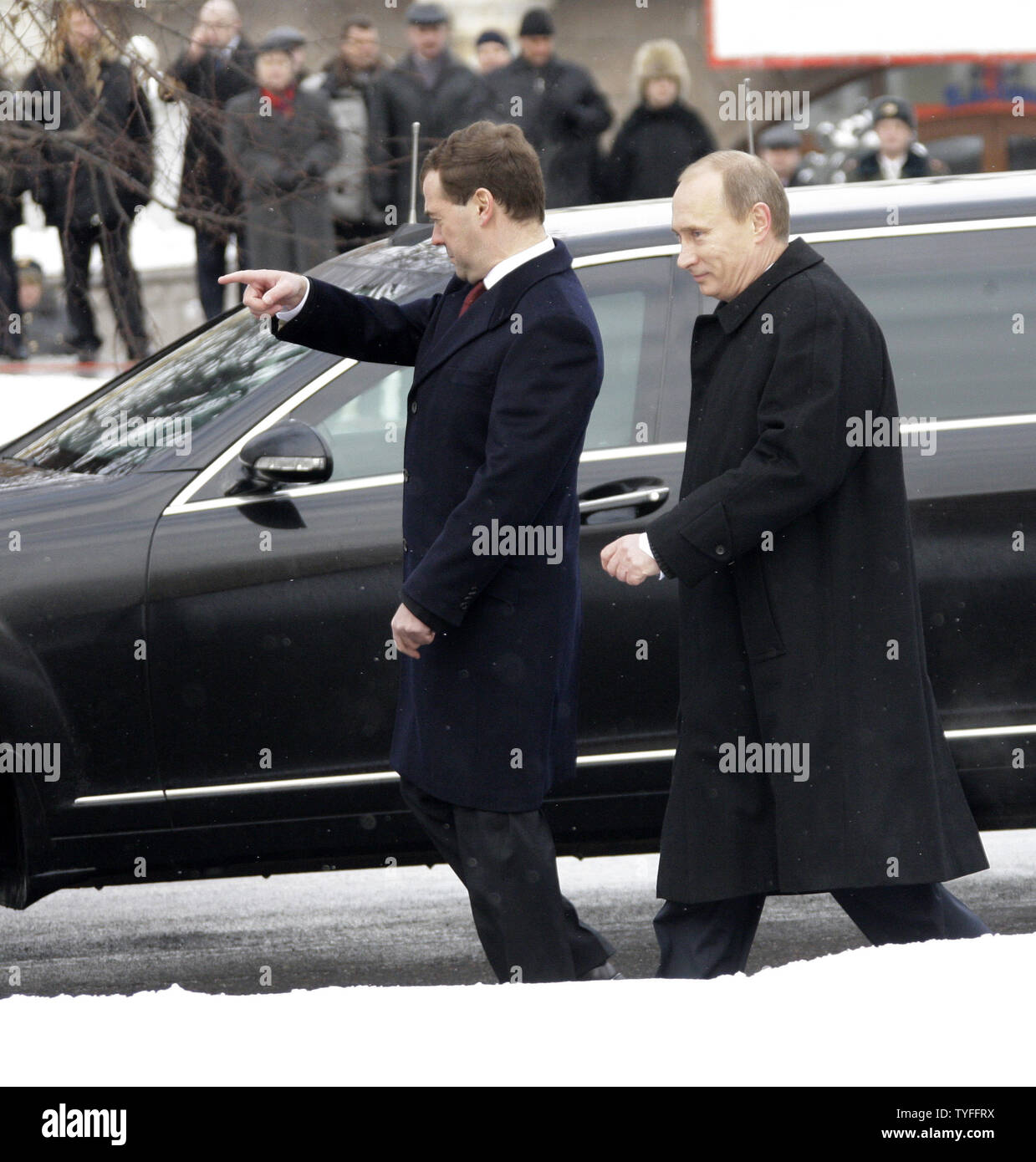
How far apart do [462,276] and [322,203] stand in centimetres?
455

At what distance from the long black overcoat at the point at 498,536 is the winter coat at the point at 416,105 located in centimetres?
546

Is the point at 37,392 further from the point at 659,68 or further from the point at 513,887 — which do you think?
Result: the point at 513,887

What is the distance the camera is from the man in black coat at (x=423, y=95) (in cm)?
990

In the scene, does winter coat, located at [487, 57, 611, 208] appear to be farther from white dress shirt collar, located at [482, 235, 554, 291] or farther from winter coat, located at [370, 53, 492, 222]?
white dress shirt collar, located at [482, 235, 554, 291]

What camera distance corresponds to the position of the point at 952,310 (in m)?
5.04

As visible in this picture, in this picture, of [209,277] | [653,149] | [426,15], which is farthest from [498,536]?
[209,277]

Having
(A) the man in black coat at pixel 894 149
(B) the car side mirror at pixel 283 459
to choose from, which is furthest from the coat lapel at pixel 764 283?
(A) the man in black coat at pixel 894 149

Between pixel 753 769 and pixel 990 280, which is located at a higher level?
pixel 990 280

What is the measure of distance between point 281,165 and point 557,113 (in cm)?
328

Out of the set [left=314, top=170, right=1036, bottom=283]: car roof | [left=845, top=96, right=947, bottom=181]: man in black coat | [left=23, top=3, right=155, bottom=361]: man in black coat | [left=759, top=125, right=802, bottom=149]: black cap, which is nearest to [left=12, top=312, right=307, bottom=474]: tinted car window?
[left=314, top=170, right=1036, bottom=283]: car roof

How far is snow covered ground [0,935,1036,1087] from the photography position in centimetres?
265

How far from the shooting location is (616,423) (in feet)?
16.2
